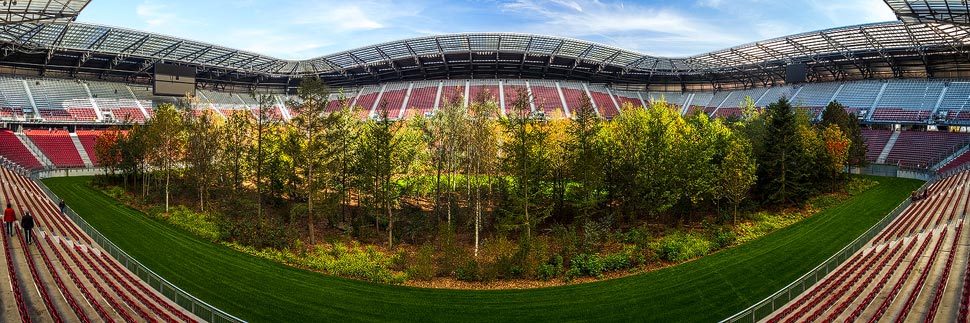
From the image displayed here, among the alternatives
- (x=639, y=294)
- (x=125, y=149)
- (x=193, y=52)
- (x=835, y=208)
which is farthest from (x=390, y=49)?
(x=639, y=294)

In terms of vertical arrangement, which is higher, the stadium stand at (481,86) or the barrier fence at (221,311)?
the stadium stand at (481,86)

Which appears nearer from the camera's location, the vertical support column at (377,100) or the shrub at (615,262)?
the shrub at (615,262)

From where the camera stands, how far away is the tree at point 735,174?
33.7m

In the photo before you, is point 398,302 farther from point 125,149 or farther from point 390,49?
point 390,49

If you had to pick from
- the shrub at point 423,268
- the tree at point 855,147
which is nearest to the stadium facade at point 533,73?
the tree at point 855,147

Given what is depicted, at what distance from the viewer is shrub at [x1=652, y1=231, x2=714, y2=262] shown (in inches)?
1117

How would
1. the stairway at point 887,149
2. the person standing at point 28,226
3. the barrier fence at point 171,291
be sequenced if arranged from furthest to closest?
1. the stairway at point 887,149
2. the person standing at point 28,226
3. the barrier fence at point 171,291

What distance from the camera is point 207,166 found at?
38.7 m

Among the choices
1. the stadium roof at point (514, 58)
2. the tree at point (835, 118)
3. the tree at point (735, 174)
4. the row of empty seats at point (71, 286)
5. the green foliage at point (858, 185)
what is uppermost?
the stadium roof at point (514, 58)

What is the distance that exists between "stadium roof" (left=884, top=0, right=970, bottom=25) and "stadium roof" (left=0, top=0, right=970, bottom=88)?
1149 cm

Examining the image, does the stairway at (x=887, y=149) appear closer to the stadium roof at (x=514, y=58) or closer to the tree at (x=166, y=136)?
the stadium roof at (x=514, y=58)

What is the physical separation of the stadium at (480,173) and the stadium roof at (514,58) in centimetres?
40

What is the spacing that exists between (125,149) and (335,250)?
83.9 feet

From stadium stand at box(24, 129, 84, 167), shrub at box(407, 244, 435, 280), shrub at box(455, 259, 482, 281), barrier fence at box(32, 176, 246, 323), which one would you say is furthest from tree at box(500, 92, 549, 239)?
stadium stand at box(24, 129, 84, 167)
